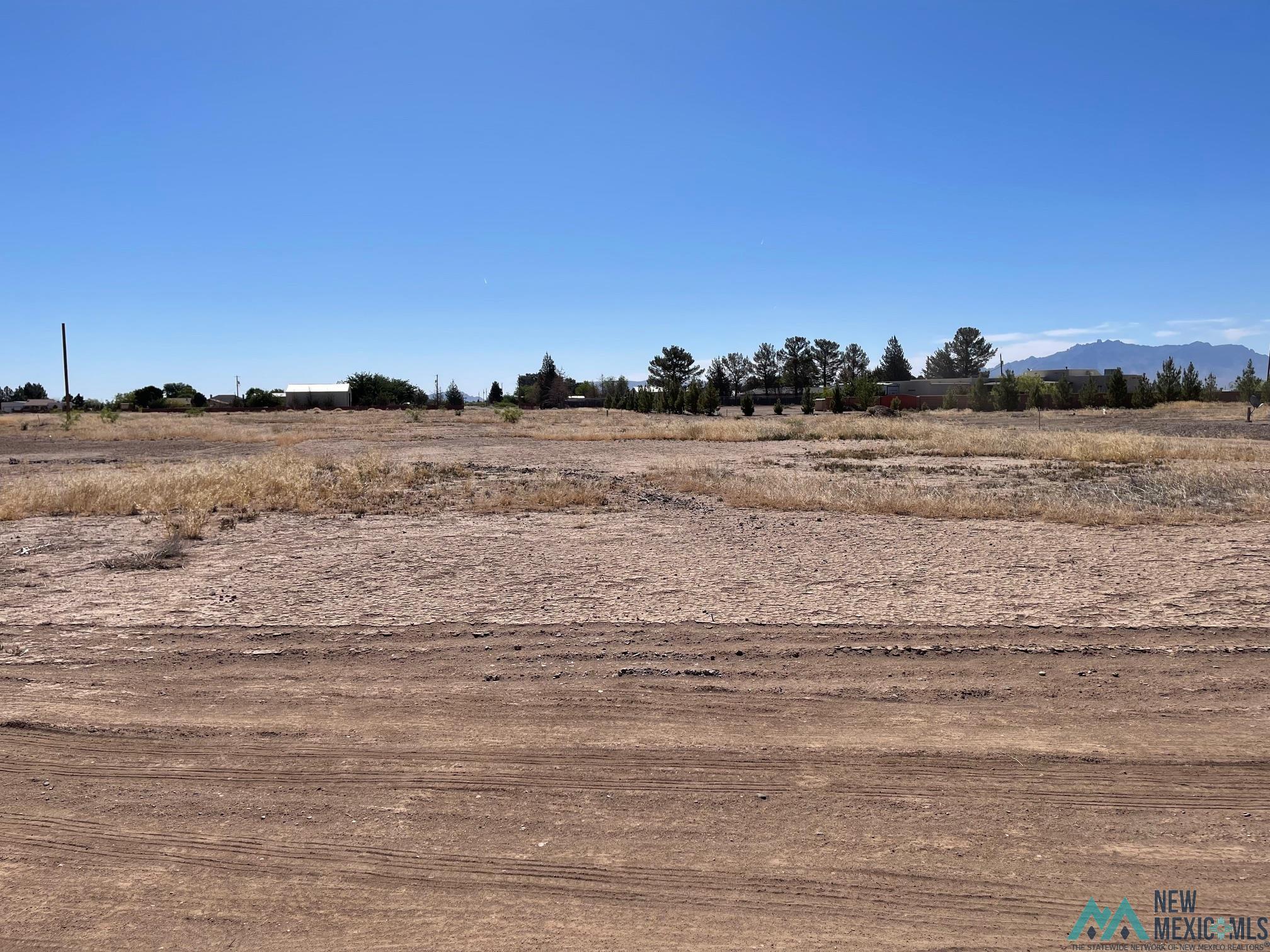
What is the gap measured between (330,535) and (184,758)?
7.90 m

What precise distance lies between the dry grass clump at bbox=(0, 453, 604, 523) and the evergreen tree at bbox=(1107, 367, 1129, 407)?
251ft

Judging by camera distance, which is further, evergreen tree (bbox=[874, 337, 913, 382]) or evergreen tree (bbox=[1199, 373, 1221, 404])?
evergreen tree (bbox=[874, 337, 913, 382])

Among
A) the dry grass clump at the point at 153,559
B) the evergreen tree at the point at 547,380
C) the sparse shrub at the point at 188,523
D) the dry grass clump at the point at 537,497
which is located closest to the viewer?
the dry grass clump at the point at 153,559

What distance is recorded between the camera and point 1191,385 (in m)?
85.4

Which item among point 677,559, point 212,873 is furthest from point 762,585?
point 212,873

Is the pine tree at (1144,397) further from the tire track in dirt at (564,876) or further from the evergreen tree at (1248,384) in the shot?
the tire track in dirt at (564,876)

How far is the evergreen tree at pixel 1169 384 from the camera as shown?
8373 cm

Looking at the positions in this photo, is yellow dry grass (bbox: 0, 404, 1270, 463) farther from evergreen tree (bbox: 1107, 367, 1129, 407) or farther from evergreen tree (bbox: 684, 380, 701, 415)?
evergreen tree (bbox: 684, 380, 701, 415)

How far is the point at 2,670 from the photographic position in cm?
651

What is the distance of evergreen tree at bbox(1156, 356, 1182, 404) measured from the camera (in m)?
83.7

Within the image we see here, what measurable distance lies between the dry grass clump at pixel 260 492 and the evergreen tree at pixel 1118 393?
76.5m

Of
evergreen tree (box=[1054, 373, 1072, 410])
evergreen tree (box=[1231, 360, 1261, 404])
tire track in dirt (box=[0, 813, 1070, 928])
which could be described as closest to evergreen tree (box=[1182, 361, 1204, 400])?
evergreen tree (box=[1231, 360, 1261, 404])

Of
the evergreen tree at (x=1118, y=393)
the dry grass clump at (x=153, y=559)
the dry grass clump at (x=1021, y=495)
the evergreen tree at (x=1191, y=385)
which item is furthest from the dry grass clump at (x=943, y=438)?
the evergreen tree at (x=1191, y=385)

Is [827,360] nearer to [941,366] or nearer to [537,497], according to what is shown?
[941,366]
